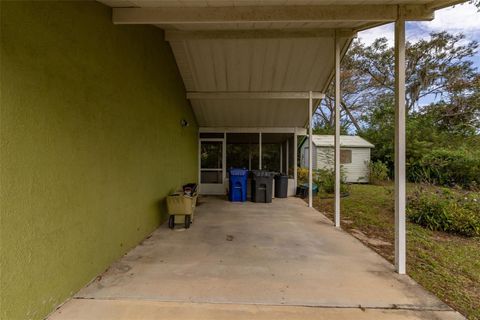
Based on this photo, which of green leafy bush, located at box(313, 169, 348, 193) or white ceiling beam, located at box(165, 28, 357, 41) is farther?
green leafy bush, located at box(313, 169, 348, 193)

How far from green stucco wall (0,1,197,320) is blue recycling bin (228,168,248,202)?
3923 mm

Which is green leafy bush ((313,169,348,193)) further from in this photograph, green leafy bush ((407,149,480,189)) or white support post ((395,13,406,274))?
white support post ((395,13,406,274))

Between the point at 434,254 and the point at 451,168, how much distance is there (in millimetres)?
9764

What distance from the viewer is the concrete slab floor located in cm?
225

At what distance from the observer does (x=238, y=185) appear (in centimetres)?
798

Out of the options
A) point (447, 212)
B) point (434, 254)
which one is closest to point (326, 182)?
point (447, 212)

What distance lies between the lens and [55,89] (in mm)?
2289

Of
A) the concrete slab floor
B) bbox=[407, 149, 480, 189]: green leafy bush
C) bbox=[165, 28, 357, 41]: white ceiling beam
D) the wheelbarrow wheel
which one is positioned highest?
bbox=[165, 28, 357, 41]: white ceiling beam

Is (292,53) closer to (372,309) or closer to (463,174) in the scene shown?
(372,309)

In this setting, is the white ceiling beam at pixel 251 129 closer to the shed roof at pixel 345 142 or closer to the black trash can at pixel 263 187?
the black trash can at pixel 263 187

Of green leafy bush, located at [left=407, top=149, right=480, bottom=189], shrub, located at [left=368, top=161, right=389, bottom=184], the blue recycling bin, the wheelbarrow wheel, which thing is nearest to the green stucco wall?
the wheelbarrow wheel

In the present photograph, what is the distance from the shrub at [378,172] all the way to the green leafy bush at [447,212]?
294 inches

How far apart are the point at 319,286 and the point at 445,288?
1.47 m

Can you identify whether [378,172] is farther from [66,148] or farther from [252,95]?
[66,148]
